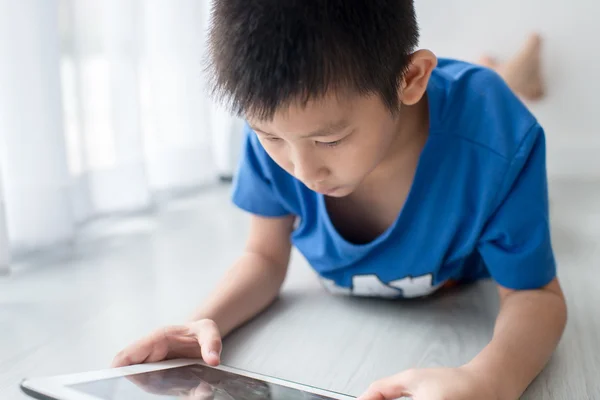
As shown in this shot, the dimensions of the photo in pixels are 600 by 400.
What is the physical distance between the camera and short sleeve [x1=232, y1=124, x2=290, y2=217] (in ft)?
2.14

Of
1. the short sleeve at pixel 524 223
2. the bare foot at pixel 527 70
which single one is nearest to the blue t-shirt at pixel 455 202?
the short sleeve at pixel 524 223

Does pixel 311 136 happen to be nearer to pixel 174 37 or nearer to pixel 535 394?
pixel 535 394

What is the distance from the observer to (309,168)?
0.47 metres

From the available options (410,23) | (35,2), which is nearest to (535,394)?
(410,23)

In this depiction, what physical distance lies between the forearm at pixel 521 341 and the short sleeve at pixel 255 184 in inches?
9.6

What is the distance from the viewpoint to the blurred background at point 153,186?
24.0 inches

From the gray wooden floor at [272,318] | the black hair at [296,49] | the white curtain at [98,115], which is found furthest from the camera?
the white curtain at [98,115]

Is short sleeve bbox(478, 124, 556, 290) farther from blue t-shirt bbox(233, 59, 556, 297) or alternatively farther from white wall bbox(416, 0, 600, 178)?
white wall bbox(416, 0, 600, 178)

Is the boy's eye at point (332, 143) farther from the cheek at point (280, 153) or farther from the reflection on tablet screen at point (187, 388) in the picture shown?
the reflection on tablet screen at point (187, 388)

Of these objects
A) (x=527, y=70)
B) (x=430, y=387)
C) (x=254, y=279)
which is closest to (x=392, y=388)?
(x=430, y=387)

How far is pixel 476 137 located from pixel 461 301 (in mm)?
195

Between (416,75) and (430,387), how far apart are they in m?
0.23

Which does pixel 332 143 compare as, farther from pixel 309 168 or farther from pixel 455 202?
pixel 455 202

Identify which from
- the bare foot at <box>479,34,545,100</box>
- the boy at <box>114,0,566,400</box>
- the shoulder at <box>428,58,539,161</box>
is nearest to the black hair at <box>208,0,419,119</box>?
the boy at <box>114,0,566,400</box>
